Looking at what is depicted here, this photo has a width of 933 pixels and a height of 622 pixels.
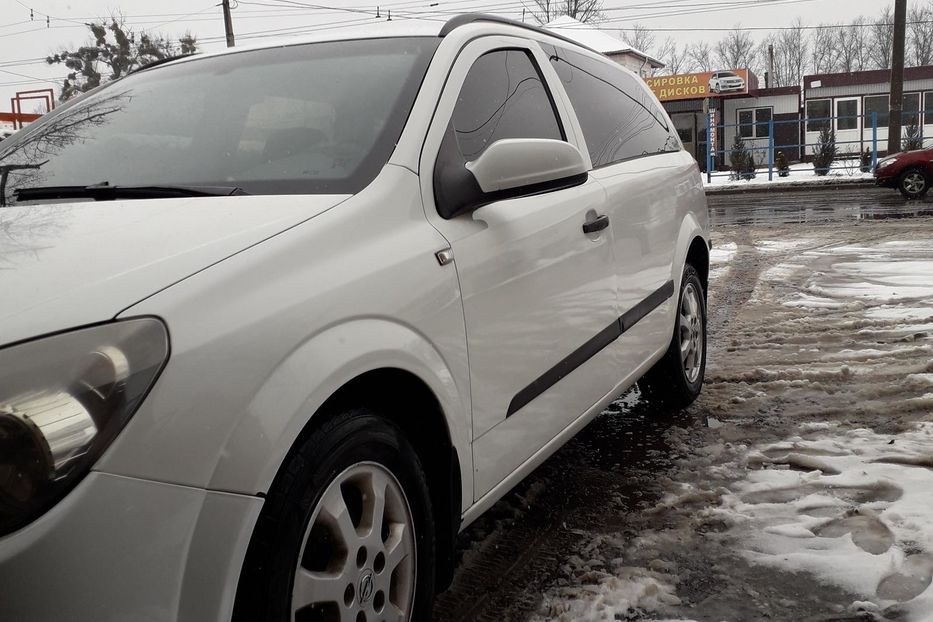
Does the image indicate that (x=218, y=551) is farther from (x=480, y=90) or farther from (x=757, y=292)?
(x=757, y=292)

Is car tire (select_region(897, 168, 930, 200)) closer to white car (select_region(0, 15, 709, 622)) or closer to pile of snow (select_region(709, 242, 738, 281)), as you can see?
pile of snow (select_region(709, 242, 738, 281))

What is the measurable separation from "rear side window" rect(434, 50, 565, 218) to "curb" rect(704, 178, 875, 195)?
2077 centimetres

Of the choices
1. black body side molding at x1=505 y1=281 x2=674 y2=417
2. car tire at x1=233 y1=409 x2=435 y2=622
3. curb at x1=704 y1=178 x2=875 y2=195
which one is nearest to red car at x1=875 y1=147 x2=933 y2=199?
curb at x1=704 y1=178 x2=875 y2=195

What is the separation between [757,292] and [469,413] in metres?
6.06

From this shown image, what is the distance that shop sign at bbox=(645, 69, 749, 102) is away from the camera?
34.4 meters

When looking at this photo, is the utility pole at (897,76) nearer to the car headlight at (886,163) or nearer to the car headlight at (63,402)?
the car headlight at (886,163)

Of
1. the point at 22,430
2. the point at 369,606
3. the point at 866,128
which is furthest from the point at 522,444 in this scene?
the point at 866,128

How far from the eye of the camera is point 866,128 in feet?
121

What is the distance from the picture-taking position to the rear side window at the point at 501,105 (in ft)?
8.45

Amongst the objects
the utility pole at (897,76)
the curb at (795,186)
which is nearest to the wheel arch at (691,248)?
the curb at (795,186)

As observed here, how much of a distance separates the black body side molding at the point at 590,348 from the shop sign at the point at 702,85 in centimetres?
3217

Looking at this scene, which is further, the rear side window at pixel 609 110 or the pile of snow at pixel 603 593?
the rear side window at pixel 609 110

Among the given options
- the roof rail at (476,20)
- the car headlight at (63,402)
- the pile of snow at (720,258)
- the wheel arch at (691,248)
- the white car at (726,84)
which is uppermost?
the white car at (726,84)

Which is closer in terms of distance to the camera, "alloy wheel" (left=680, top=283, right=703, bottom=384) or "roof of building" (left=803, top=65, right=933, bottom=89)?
"alloy wheel" (left=680, top=283, right=703, bottom=384)
